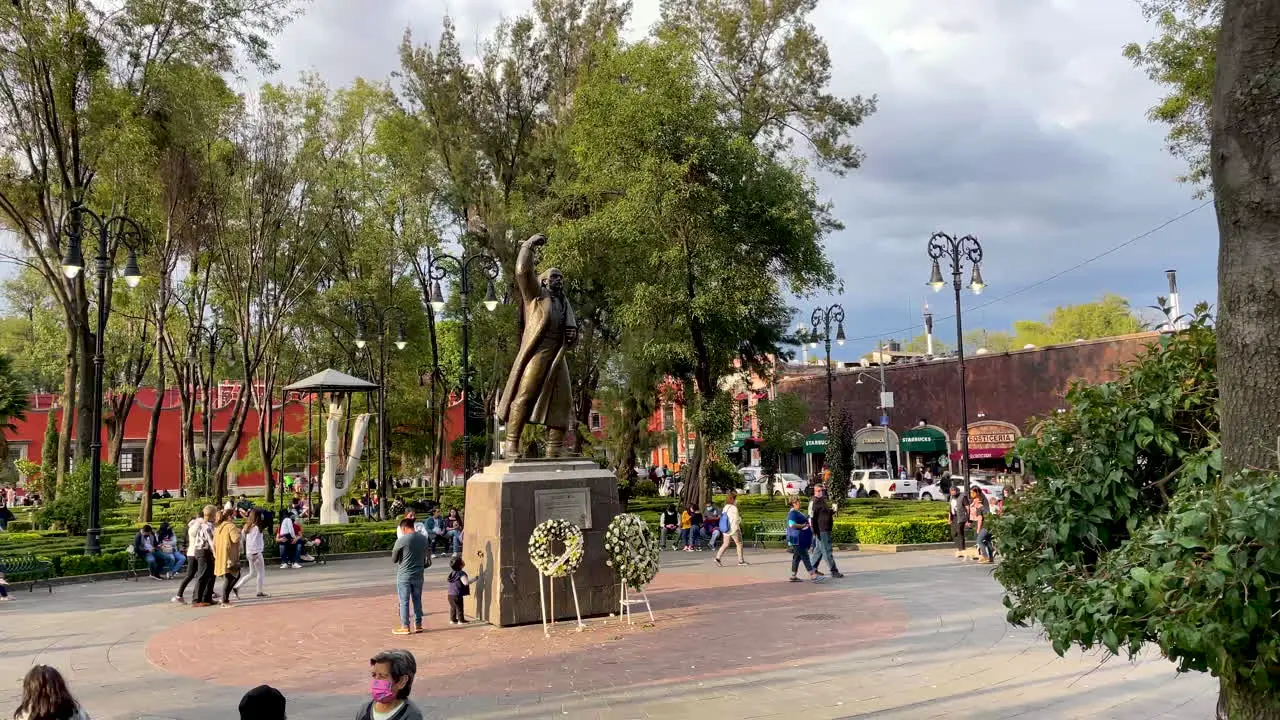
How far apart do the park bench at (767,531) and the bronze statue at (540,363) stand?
12125mm

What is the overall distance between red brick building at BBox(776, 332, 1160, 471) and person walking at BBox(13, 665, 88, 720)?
3717cm

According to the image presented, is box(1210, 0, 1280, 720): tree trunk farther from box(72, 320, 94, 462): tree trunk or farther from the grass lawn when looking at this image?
box(72, 320, 94, 462): tree trunk

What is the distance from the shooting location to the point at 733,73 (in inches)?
1174

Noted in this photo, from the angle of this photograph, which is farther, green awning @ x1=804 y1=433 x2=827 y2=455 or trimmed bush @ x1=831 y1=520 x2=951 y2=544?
green awning @ x1=804 y1=433 x2=827 y2=455

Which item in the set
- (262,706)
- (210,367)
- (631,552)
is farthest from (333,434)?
(262,706)

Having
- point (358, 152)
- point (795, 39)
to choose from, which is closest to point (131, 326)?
point (358, 152)

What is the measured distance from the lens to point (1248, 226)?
3566 millimetres

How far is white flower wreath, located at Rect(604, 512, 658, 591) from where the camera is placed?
10711 mm

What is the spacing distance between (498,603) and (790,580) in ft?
21.1

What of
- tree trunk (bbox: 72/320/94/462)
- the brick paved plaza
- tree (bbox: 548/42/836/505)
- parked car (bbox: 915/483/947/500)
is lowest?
parked car (bbox: 915/483/947/500)

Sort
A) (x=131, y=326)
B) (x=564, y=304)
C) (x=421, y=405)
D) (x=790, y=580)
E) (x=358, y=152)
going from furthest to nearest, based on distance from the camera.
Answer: (x=421, y=405)
(x=358, y=152)
(x=131, y=326)
(x=790, y=580)
(x=564, y=304)

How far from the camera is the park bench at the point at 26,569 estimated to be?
16.1m

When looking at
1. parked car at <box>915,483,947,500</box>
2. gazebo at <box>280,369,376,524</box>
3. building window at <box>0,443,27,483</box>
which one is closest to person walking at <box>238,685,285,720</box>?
gazebo at <box>280,369,376,524</box>

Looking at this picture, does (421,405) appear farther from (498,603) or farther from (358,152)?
(498,603)
